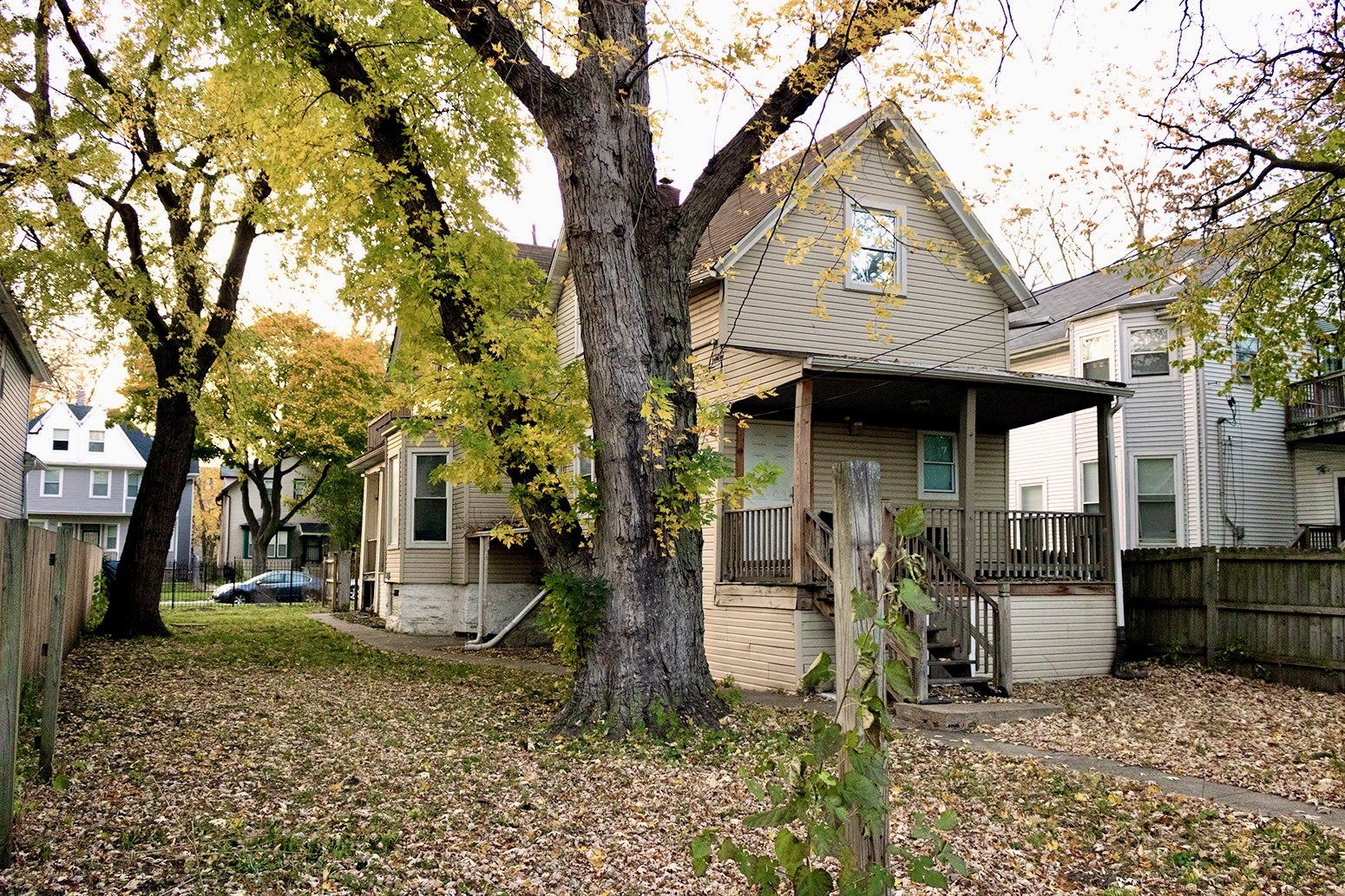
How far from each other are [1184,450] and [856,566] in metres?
18.2

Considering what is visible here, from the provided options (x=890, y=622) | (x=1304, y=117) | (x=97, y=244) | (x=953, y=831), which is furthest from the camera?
(x=97, y=244)

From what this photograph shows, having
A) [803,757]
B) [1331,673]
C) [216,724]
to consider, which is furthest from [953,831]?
[1331,673]

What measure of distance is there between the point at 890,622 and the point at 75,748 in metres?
7.07

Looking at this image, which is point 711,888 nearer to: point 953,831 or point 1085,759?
point 953,831

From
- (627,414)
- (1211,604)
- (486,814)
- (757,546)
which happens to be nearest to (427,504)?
(757,546)

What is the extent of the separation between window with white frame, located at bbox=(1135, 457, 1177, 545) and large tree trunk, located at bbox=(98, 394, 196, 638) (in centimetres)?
1747

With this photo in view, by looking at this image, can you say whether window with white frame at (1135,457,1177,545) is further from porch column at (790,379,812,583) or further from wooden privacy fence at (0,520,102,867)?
wooden privacy fence at (0,520,102,867)

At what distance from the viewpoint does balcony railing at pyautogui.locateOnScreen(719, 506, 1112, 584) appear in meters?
13.3

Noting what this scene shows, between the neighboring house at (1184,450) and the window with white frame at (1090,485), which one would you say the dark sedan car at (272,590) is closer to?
the window with white frame at (1090,485)

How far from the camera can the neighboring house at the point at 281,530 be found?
174 ft

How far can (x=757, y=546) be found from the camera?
13.8 m

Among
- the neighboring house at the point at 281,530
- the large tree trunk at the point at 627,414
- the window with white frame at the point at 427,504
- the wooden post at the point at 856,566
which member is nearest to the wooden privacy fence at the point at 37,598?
the large tree trunk at the point at 627,414

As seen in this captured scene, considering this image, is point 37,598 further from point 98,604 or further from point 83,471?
point 83,471

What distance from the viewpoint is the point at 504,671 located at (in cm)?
1425
